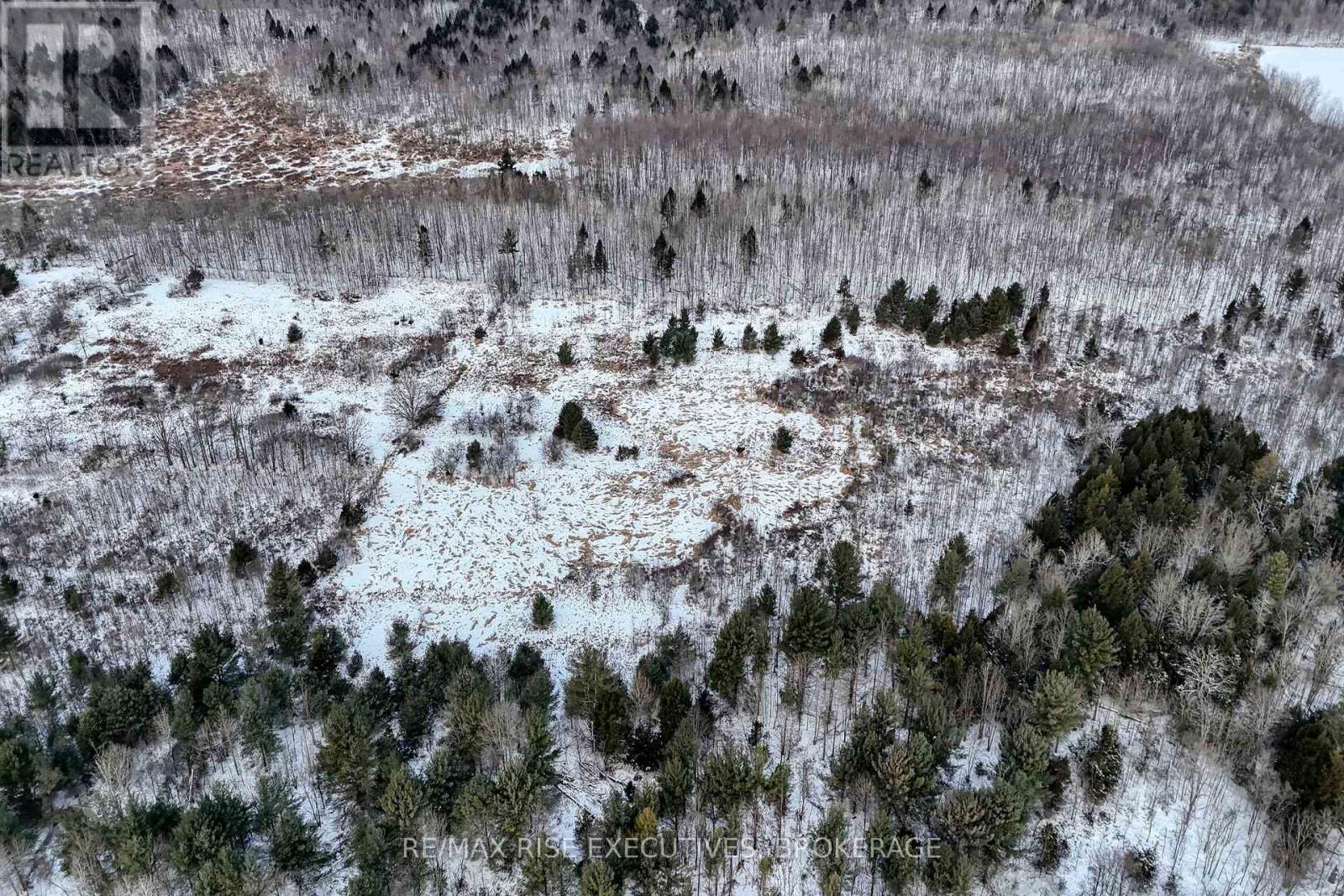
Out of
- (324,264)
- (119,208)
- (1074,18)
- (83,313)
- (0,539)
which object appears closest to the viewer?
(0,539)

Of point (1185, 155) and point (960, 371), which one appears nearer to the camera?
point (960, 371)

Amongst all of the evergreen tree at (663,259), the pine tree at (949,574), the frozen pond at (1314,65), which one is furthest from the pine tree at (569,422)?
the frozen pond at (1314,65)

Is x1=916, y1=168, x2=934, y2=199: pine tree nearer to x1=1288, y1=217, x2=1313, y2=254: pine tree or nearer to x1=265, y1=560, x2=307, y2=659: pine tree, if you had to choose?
x1=1288, y1=217, x2=1313, y2=254: pine tree

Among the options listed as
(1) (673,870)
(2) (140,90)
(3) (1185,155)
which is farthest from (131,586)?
(3) (1185,155)

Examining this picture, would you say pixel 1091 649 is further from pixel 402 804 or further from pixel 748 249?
pixel 748 249

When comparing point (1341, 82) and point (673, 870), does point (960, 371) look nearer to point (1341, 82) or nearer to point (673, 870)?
point (673, 870)

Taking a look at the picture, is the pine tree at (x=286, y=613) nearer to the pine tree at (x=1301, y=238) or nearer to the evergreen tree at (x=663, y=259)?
the evergreen tree at (x=663, y=259)
